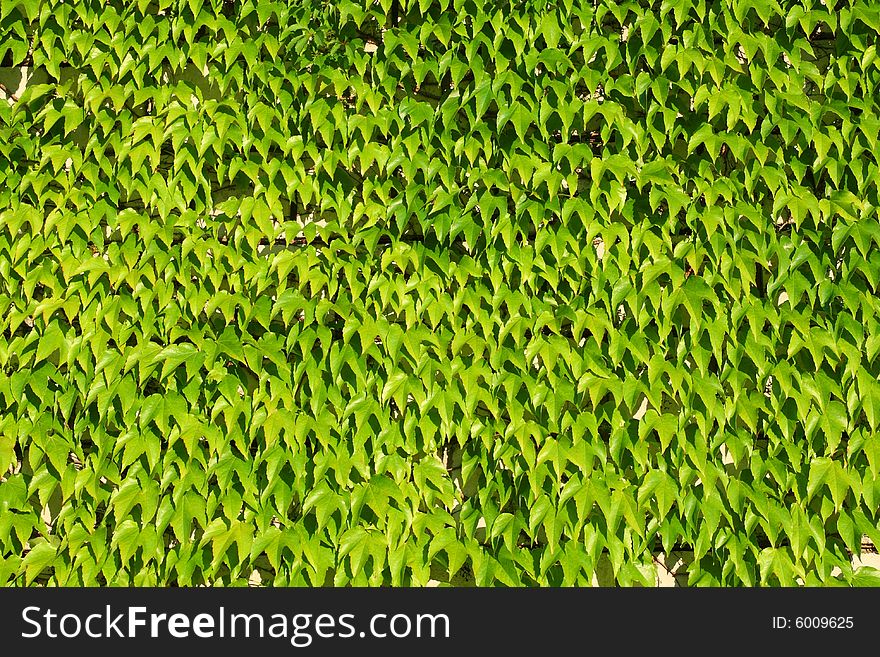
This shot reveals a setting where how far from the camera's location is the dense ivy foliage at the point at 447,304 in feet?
6.62

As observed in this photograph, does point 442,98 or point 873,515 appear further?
point 442,98

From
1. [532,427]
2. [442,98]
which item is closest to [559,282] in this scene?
[532,427]

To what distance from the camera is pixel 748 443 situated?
2.02 m

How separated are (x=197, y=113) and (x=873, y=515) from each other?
2.12 meters

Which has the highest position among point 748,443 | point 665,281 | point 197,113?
point 197,113

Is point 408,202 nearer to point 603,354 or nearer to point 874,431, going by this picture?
point 603,354

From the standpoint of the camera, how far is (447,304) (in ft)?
6.71

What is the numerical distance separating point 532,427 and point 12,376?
141 cm

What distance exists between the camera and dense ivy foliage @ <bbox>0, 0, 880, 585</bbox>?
202 centimetres
